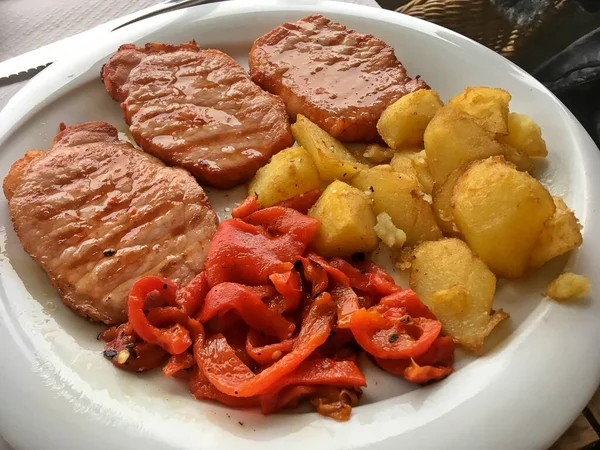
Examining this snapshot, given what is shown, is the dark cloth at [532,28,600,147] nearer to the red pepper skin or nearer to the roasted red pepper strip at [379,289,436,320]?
the roasted red pepper strip at [379,289,436,320]

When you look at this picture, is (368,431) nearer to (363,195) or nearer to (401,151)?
(363,195)

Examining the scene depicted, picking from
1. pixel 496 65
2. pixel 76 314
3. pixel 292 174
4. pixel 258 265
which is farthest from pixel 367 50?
pixel 76 314

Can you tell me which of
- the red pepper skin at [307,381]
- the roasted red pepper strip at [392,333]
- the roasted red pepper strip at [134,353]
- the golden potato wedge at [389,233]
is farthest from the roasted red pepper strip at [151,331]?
the golden potato wedge at [389,233]

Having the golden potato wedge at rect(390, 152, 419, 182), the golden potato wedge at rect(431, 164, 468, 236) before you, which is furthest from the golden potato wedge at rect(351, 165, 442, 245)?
the golden potato wedge at rect(390, 152, 419, 182)

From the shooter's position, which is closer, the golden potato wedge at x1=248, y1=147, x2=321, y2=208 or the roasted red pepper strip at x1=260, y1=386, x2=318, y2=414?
the roasted red pepper strip at x1=260, y1=386, x2=318, y2=414

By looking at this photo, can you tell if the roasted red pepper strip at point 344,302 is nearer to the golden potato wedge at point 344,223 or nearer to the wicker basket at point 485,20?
the golden potato wedge at point 344,223
